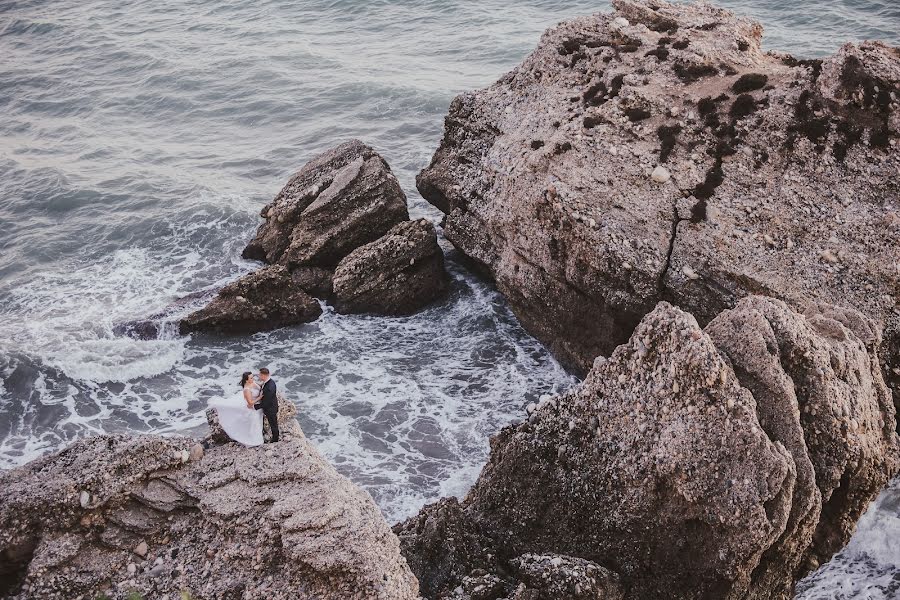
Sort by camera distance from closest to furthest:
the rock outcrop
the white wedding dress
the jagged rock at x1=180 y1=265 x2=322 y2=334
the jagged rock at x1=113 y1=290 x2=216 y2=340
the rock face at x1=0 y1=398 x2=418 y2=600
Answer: the rock face at x1=0 y1=398 x2=418 y2=600 → the white wedding dress → the jagged rock at x1=180 y1=265 x2=322 y2=334 → the rock outcrop → the jagged rock at x1=113 y1=290 x2=216 y2=340

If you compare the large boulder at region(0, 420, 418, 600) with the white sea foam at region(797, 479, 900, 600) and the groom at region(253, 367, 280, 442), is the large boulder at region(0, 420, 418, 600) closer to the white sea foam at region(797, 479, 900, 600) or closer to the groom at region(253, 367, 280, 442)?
the groom at region(253, 367, 280, 442)

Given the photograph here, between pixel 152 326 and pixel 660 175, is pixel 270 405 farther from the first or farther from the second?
pixel 152 326

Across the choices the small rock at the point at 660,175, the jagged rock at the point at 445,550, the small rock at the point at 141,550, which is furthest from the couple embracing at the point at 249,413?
the small rock at the point at 660,175

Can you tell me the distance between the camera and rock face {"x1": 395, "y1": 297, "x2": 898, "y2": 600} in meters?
11.3

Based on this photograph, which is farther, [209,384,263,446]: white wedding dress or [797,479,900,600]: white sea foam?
[797,479,900,600]: white sea foam

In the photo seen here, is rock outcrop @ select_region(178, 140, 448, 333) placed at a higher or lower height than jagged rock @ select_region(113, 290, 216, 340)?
higher

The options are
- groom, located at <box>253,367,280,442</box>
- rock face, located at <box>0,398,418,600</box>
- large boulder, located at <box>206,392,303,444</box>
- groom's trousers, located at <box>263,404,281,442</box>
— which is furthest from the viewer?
groom's trousers, located at <box>263,404,281,442</box>

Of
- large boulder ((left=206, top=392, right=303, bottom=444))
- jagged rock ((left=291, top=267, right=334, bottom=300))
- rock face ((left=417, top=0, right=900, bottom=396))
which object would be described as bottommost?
jagged rock ((left=291, top=267, right=334, bottom=300))

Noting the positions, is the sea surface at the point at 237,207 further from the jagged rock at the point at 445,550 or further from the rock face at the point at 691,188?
the rock face at the point at 691,188

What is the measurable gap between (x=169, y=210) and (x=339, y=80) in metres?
16.4

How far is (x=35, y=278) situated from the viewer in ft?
92.1

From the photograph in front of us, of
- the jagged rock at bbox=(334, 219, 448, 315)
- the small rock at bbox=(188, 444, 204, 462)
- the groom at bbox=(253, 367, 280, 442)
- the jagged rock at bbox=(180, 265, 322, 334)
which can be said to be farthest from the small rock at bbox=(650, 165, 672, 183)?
the small rock at bbox=(188, 444, 204, 462)

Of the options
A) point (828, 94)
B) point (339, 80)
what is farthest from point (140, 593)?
point (339, 80)

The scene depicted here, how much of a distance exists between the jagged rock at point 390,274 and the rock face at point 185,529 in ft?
39.1
